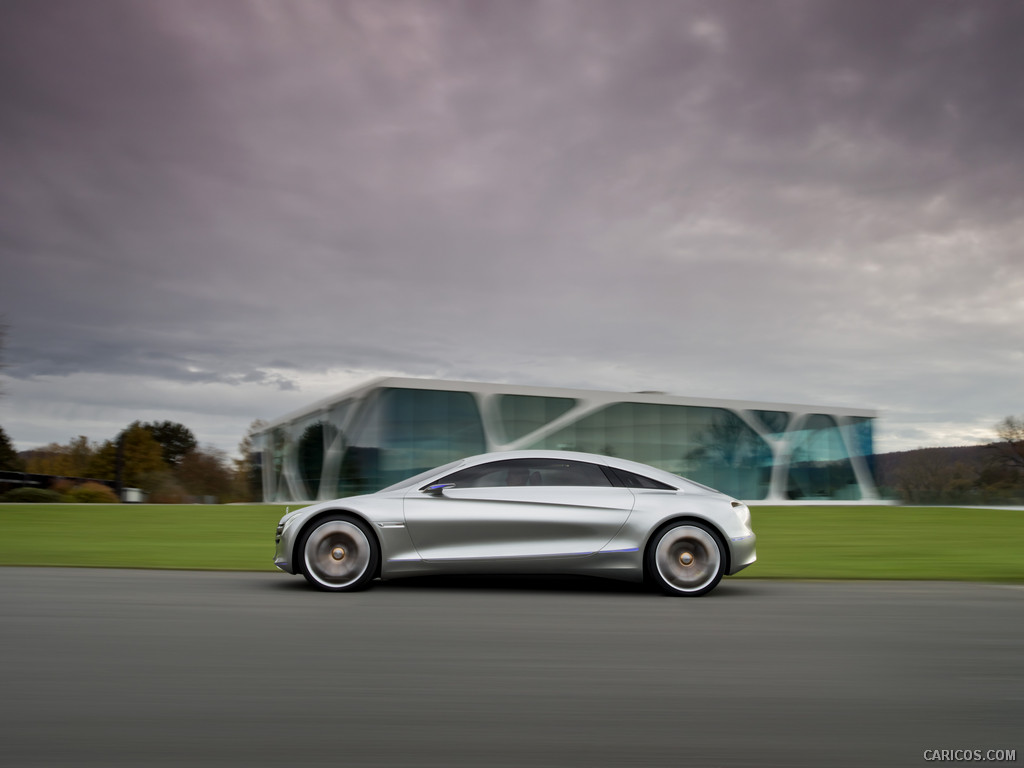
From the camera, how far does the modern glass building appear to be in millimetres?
42188

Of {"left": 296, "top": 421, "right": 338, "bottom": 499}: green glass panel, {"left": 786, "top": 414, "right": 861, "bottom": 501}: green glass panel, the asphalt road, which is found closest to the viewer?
the asphalt road

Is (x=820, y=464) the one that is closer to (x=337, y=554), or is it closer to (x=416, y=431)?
(x=416, y=431)

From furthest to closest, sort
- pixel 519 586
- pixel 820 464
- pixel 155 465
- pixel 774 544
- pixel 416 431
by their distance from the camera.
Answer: pixel 155 465 → pixel 820 464 → pixel 416 431 → pixel 774 544 → pixel 519 586

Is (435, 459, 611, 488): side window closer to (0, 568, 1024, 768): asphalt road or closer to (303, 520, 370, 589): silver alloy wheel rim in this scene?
(303, 520, 370, 589): silver alloy wheel rim

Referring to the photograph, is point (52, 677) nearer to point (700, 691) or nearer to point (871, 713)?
point (700, 691)

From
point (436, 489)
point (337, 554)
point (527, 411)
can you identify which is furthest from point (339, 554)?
point (527, 411)

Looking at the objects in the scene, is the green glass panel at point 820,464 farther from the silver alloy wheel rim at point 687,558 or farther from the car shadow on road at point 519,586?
the silver alloy wheel rim at point 687,558

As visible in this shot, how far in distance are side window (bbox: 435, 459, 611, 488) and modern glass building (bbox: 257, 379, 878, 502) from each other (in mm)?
32741

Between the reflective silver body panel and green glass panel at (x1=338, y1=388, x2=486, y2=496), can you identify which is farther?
green glass panel at (x1=338, y1=388, x2=486, y2=496)

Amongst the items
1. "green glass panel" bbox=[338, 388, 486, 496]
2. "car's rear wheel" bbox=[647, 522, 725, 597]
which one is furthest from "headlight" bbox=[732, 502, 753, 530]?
"green glass panel" bbox=[338, 388, 486, 496]

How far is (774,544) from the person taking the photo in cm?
1636

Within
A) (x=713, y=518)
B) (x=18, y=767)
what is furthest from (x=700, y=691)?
(x=713, y=518)

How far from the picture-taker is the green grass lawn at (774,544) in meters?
11.3

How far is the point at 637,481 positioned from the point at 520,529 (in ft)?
3.92
